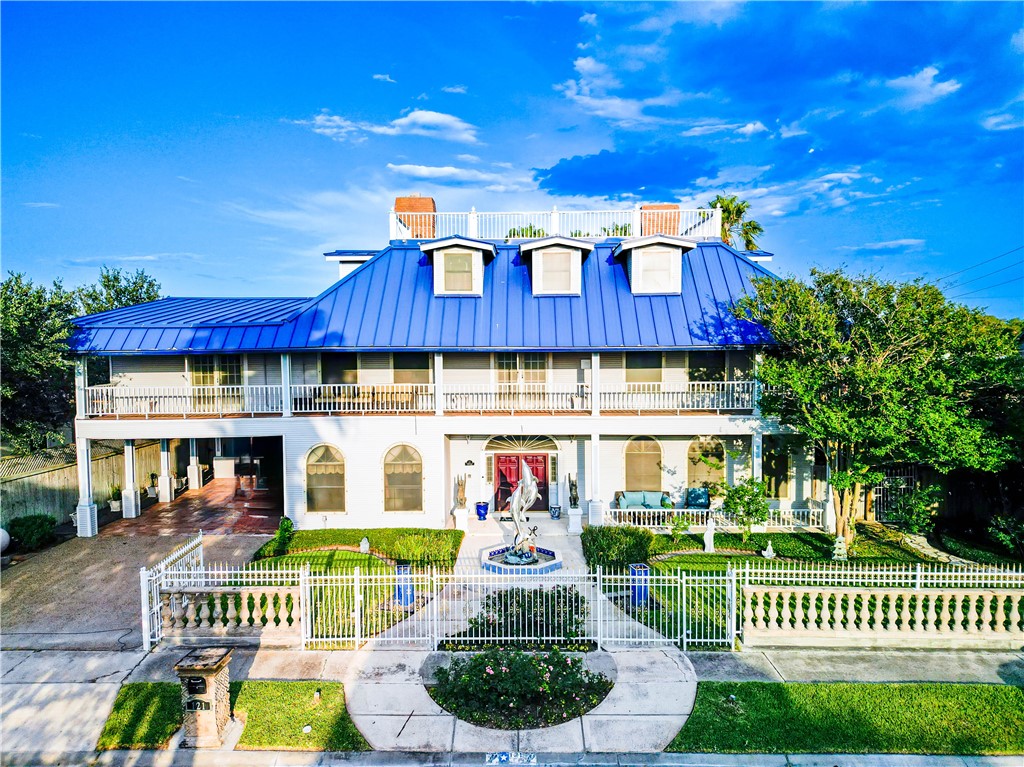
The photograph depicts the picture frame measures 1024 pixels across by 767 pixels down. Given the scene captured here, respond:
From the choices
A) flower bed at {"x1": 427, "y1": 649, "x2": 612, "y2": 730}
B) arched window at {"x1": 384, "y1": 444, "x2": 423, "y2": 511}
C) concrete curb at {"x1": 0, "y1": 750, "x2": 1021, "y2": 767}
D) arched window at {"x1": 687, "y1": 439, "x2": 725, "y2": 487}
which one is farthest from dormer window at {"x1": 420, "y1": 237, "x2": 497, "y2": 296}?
concrete curb at {"x1": 0, "y1": 750, "x2": 1021, "y2": 767}

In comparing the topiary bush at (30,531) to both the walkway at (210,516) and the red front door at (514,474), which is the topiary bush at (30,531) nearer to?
the walkway at (210,516)

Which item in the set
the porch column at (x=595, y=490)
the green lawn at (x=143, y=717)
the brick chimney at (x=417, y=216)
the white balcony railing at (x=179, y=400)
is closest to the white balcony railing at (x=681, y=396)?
the porch column at (x=595, y=490)

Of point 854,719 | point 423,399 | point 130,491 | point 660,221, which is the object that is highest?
point 660,221

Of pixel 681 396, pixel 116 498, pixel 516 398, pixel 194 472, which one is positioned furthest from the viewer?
pixel 194 472

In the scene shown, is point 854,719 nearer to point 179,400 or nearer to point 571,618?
point 571,618

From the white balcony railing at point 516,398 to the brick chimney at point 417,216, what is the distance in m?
7.37

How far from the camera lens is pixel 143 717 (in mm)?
Answer: 9234

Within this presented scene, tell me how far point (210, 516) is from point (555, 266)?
15699 millimetres

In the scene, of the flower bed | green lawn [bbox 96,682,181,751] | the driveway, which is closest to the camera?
green lawn [bbox 96,682,181,751]

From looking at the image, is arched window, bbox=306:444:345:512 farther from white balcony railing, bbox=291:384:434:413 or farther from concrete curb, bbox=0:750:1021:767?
concrete curb, bbox=0:750:1021:767

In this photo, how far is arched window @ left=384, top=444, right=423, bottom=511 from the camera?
1936 centimetres

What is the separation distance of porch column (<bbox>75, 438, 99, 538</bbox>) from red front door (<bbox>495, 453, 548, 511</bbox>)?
13.6 m

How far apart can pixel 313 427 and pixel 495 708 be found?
40.4 ft

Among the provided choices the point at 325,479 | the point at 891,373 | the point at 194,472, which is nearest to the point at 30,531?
the point at 194,472
